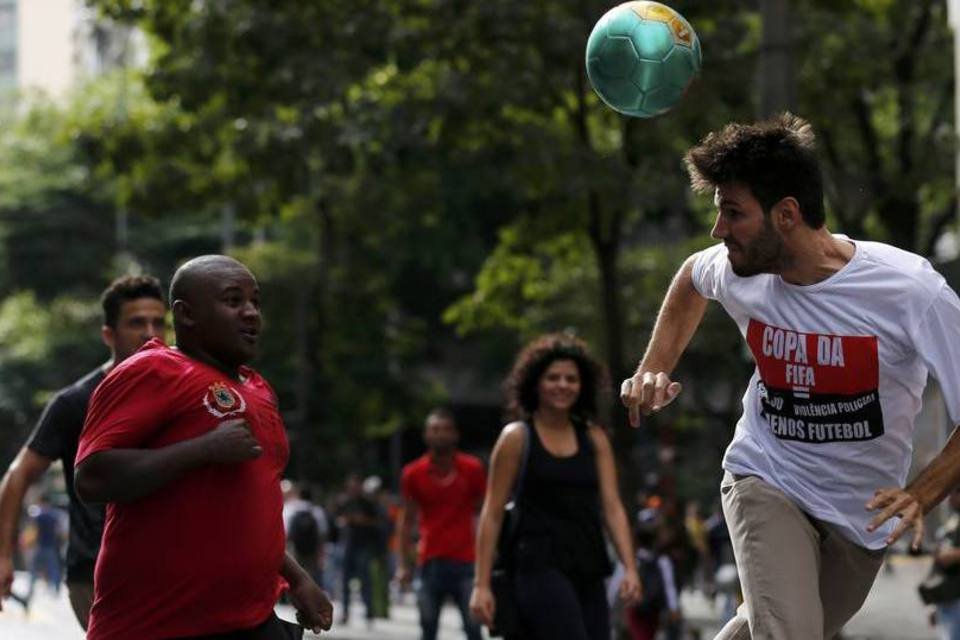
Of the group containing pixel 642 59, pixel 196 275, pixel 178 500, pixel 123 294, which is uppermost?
pixel 642 59

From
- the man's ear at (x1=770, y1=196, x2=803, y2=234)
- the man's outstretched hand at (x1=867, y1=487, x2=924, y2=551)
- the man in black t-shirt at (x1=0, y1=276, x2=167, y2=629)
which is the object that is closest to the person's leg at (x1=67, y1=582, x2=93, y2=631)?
the man in black t-shirt at (x1=0, y1=276, x2=167, y2=629)

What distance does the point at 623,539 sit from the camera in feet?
29.9

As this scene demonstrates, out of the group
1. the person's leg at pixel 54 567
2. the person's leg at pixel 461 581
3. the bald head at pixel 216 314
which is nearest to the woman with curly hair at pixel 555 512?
the person's leg at pixel 461 581

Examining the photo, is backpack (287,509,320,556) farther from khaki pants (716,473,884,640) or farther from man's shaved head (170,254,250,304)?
man's shaved head (170,254,250,304)

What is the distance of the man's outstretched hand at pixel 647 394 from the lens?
5.61 m

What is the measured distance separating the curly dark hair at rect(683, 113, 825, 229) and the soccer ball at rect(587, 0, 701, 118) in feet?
3.23

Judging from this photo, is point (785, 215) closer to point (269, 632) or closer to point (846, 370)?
point (846, 370)

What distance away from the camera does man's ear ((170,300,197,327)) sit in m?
5.48

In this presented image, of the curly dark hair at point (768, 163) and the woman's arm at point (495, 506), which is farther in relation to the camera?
the woman's arm at point (495, 506)

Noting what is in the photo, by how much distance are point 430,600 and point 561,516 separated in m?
3.86

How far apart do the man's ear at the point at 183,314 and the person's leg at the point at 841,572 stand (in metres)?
1.84

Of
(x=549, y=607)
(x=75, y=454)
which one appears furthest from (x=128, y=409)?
(x=549, y=607)

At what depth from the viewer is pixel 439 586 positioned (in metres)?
12.4

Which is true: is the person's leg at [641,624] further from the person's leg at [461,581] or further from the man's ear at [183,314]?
the man's ear at [183,314]
